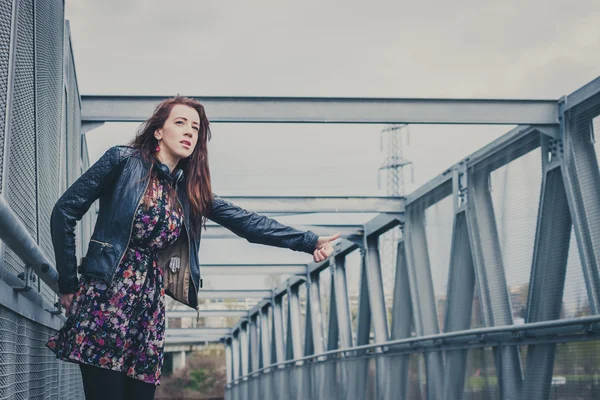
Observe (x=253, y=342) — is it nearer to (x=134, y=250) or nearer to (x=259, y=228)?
(x=259, y=228)

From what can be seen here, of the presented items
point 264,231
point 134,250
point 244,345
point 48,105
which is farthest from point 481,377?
point 244,345

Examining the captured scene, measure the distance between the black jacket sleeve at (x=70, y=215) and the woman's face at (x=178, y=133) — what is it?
0.26 meters

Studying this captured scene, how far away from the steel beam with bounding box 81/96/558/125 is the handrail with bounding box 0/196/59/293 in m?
5.37

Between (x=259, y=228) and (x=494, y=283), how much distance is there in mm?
6800

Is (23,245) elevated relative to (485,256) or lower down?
lower down

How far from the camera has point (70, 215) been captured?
10.5 ft

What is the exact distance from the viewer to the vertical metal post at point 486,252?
9984 millimetres

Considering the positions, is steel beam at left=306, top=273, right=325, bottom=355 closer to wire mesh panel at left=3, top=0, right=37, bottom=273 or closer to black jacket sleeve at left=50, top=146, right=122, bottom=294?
wire mesh panel at left=3, top=0, right=37, bottom=273

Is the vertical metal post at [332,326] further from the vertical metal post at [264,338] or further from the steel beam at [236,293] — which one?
the vertical metal post at [264,338]

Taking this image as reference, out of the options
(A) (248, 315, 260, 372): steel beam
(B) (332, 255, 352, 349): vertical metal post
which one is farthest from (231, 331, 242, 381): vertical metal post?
(B) (332, 255, 352, 349): vertical metal post

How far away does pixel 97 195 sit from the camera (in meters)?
3.27

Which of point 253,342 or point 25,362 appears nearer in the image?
point 25,362

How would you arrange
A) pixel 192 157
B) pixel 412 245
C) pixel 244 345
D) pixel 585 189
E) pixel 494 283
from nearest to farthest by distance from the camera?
pixel 192 157 < pixel 585 189 < pixel 494 283 < pixel 412 245 < pixel 244 345

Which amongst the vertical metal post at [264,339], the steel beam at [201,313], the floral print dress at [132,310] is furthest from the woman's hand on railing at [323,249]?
the steel beam at [201,313]
